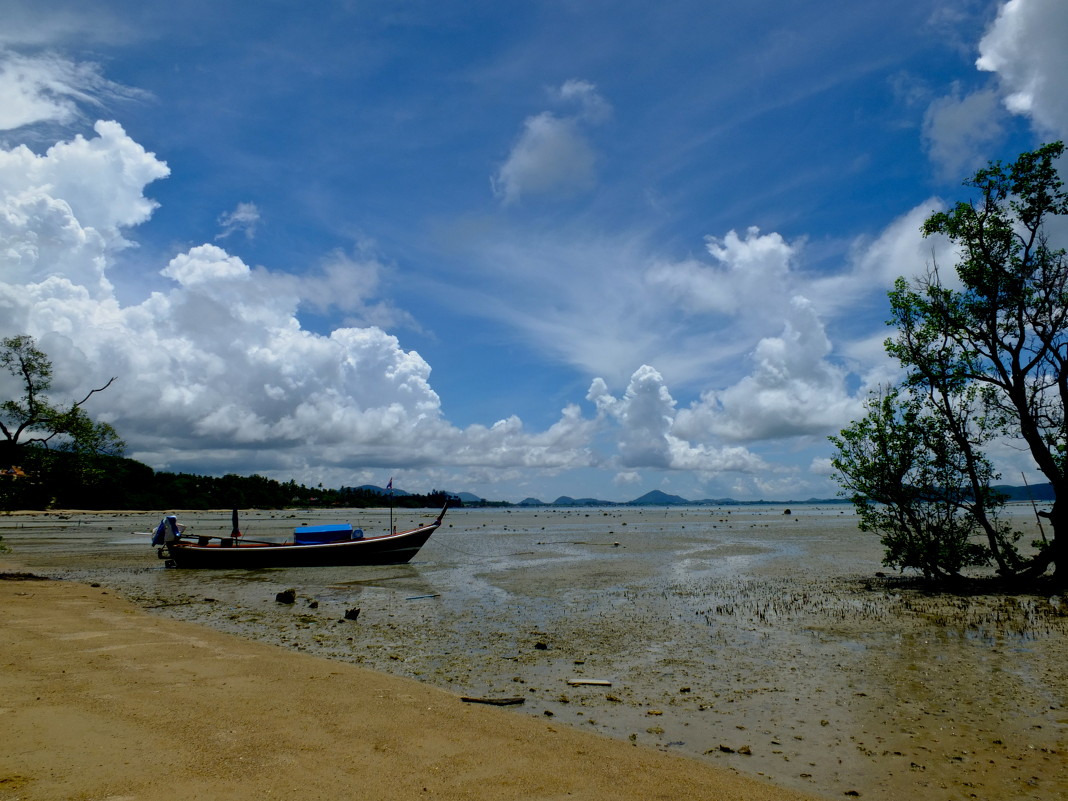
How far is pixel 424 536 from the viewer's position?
3162 cm

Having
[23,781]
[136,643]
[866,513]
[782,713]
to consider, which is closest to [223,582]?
[136,643]

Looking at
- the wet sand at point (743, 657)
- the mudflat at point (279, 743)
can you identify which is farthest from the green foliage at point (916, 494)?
the mudflat at point (279, 743)

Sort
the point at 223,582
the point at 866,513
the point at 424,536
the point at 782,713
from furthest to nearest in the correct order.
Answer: the point at 424,536 → the point at 223,582 → the point at 866,513 → the point at 782,713

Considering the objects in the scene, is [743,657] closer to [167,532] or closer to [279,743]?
[279,743]

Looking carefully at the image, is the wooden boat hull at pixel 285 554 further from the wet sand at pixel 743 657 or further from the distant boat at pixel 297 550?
the wet sand at pixel 743 657

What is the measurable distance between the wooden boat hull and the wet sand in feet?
13.2

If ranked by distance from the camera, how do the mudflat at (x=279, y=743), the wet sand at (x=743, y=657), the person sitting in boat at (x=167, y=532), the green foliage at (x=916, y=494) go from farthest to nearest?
the person sitting in boat at (x=167, y=532) → the green foliage at (x=916, y=494) → the wet sand at (x=743, y=657) → the mudflat at (x=279, y=743)

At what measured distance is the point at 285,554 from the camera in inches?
1152

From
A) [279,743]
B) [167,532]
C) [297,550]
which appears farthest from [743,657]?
[167,532]

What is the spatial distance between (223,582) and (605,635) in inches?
706

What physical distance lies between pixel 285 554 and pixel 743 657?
2423 cm

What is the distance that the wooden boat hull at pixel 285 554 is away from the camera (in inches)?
1143

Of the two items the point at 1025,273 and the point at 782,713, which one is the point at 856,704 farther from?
the point at 1025,273

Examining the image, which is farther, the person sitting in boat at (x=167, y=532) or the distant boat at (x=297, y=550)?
the person sitting in boat at (x=167, y=532)
